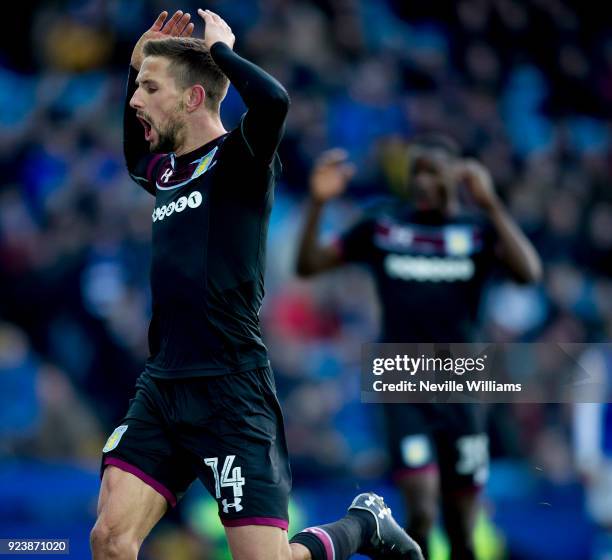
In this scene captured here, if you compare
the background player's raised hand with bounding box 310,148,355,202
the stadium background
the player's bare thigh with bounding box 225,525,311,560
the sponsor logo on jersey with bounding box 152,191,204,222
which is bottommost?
the stadium background

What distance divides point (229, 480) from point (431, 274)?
2853mm

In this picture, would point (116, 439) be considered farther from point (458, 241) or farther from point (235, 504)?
point (458, 241)

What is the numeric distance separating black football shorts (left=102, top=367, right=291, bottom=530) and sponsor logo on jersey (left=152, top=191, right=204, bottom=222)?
0.63 meters

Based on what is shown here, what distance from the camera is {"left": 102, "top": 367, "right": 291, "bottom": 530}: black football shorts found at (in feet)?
13.9

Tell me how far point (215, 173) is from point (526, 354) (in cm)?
669

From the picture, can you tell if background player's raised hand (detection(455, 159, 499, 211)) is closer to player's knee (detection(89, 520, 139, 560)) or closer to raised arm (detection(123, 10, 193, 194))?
raised arm (detection(123, 10, 193, 194))

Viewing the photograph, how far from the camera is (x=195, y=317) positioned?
4375 millimetres

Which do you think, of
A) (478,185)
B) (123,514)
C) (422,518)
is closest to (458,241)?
(478,185)

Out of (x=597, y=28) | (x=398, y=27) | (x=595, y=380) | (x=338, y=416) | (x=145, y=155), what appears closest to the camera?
(x=145, y=155)

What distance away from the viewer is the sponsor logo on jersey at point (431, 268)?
22.3 ft

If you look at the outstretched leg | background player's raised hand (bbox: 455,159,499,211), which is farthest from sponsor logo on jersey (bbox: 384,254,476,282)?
the outstretched leg

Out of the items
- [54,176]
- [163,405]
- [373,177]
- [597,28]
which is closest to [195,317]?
[163,405]

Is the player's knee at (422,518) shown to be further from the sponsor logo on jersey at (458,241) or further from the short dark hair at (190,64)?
the short dark hair at (190,64)

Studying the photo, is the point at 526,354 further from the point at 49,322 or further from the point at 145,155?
the point at 145,155
